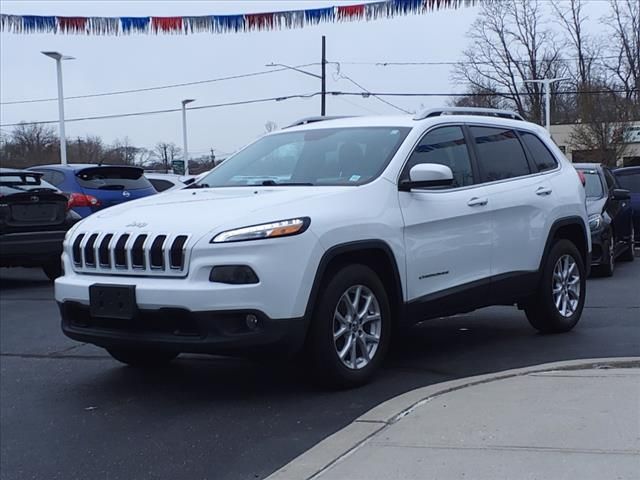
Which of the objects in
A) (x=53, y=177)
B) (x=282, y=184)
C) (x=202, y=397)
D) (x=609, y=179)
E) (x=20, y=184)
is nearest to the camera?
(x=202, y=397)

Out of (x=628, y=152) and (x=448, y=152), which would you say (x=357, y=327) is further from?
(x=628, y=152)

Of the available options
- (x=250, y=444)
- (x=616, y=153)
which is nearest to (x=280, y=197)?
(x=250, y=444)

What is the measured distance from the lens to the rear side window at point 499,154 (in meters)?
6.68

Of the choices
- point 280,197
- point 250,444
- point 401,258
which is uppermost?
point 280,197

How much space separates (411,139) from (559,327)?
225 cm

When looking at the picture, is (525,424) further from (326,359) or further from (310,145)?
(310,145)

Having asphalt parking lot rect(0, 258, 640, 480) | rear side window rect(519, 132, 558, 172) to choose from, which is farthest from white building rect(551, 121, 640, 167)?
asphalt parking lot rect(0, 258, 640, 480)

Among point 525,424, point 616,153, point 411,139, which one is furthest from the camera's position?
point 616,153

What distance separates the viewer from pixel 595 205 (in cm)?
1123

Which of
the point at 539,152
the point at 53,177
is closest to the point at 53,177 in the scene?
the point at 53,177

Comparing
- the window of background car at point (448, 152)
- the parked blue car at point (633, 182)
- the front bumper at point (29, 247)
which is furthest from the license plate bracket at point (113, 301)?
the parked blue car at point (633, 182)

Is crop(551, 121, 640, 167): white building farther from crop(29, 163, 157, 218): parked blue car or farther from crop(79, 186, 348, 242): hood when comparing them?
crop(79, 186, 348, 242): hood

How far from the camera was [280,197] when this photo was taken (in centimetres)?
534

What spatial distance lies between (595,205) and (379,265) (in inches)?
252
